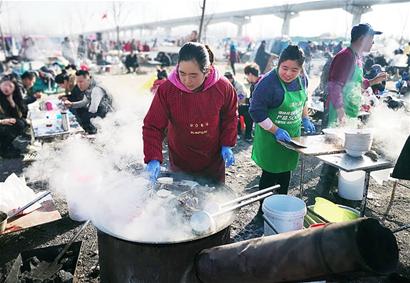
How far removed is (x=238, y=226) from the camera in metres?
4.05

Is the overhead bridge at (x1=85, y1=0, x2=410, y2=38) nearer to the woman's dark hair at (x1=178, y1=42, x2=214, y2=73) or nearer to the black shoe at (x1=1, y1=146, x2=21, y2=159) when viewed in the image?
the black shoe at (x1=1, y1=146, x2=21, y2=159)

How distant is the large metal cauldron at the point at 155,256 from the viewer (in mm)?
1941

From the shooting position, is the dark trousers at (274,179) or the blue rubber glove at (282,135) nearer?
the blue rubber glove at (282,135)

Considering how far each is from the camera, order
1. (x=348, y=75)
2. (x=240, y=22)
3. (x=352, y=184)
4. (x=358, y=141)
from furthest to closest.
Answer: (x=240, y=22) → (x=352, y=184) → (x=348, y=75) → (x=358, y=141)

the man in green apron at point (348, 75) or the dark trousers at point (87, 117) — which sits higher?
the man in green apron at point (348, 75)

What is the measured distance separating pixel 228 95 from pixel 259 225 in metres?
2.05

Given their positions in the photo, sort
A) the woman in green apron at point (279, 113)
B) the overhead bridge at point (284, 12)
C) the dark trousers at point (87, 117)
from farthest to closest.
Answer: the overhead bridge at point (284, 12)
the dark trousers at point (87, 117)
the woman in green apron at point (279, 113)

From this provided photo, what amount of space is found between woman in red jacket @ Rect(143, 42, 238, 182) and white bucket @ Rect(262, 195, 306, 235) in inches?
28.9

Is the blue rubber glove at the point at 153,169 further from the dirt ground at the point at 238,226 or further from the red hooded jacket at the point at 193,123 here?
the dirt ground at the point at 238,226

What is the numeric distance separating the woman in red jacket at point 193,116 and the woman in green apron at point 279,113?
0.58 meters

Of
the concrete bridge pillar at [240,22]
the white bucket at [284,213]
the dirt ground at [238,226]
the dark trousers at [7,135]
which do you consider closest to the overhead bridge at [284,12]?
the concrete bridge pillar at [240,22]

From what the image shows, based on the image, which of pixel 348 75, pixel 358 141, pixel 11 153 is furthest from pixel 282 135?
pixel 11 153

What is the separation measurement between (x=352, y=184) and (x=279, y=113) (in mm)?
2037

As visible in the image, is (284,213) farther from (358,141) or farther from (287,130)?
(358,141)
